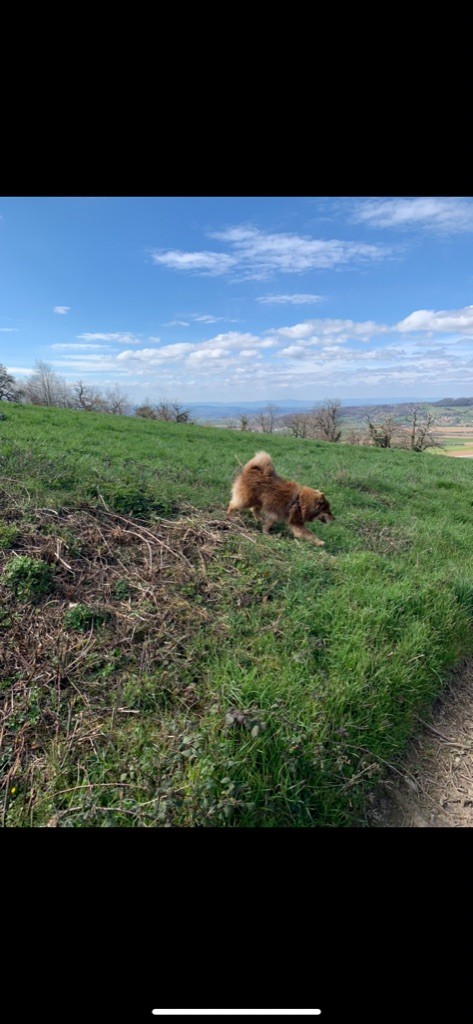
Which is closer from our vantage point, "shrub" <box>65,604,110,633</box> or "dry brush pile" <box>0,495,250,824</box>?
"dry brush pile" <box>0,495,250,824</box>

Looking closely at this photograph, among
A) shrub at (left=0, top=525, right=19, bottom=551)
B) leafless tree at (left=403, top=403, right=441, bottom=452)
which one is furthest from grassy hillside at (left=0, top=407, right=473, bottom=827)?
leafless tree at (left=403, top=403, right=441, bottom=452)

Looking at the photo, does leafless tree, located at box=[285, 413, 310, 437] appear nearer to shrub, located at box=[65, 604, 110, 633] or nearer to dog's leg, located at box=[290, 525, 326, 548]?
dog's leg, located at box=[290, 525, 326, 548]

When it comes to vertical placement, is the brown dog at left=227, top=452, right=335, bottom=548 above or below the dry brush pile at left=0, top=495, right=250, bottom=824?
above

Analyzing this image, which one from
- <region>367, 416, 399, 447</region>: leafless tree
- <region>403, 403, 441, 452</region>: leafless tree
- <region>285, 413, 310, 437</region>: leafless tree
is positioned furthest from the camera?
<region>285, 413, 310, 437</region>: leafless tree

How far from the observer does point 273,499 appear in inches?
113

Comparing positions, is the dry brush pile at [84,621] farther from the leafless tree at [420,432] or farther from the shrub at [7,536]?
the leafless tree at [420,432]

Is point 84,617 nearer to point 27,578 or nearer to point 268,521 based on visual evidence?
point 27,578

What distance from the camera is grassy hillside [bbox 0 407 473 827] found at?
1.28 m

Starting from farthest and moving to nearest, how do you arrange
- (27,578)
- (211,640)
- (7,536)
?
(7,536) < (27,578) < (211,640)

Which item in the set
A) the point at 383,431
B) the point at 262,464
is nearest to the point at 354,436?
the point at 383,431

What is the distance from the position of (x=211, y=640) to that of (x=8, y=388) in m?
1.66

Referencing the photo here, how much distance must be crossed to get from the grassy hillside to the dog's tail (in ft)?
1.11
